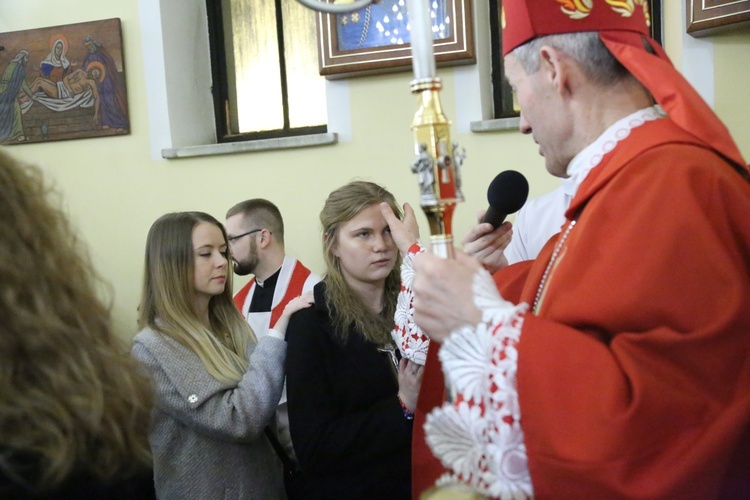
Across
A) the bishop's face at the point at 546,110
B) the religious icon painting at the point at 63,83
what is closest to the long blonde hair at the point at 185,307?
the bishop's face at the point at 546,110

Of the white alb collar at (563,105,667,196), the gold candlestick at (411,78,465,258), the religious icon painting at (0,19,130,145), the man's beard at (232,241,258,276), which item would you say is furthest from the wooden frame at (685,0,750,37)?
the religious icon painting at (0,19,130,145)

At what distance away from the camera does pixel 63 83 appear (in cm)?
589

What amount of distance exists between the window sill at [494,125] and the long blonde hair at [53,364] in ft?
12.0

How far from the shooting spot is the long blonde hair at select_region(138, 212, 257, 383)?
2889 millimetres

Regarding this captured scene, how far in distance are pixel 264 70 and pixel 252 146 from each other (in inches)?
28.2

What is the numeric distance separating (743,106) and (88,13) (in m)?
4.13

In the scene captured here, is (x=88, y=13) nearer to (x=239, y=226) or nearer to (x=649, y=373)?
(x=239, y=226)

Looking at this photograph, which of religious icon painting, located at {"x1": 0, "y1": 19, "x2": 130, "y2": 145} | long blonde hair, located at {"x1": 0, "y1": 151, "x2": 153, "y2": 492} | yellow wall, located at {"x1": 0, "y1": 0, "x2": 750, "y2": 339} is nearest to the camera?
long blonde hair, located at {"x1": 0, "y1": 151, "x2": 153, "y2": 492}

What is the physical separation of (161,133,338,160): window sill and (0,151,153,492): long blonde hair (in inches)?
153

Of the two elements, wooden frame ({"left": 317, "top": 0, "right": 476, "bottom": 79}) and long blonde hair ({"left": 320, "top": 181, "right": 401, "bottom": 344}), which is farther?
wooden frame ({"left": 317, "top": 0, "right": 476, "bottom": 79})

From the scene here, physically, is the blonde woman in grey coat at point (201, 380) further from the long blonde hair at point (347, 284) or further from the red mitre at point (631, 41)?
the red mitre at point (631, 41)

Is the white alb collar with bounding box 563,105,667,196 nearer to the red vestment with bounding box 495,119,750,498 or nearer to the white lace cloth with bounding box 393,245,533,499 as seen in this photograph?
the red vestment with bounding box 495,119,750,498

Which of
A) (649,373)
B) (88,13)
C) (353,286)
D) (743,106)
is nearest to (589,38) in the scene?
(649,373)

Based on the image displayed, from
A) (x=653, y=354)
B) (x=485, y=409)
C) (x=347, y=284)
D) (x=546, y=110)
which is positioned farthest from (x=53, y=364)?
(x=347, y=284)
